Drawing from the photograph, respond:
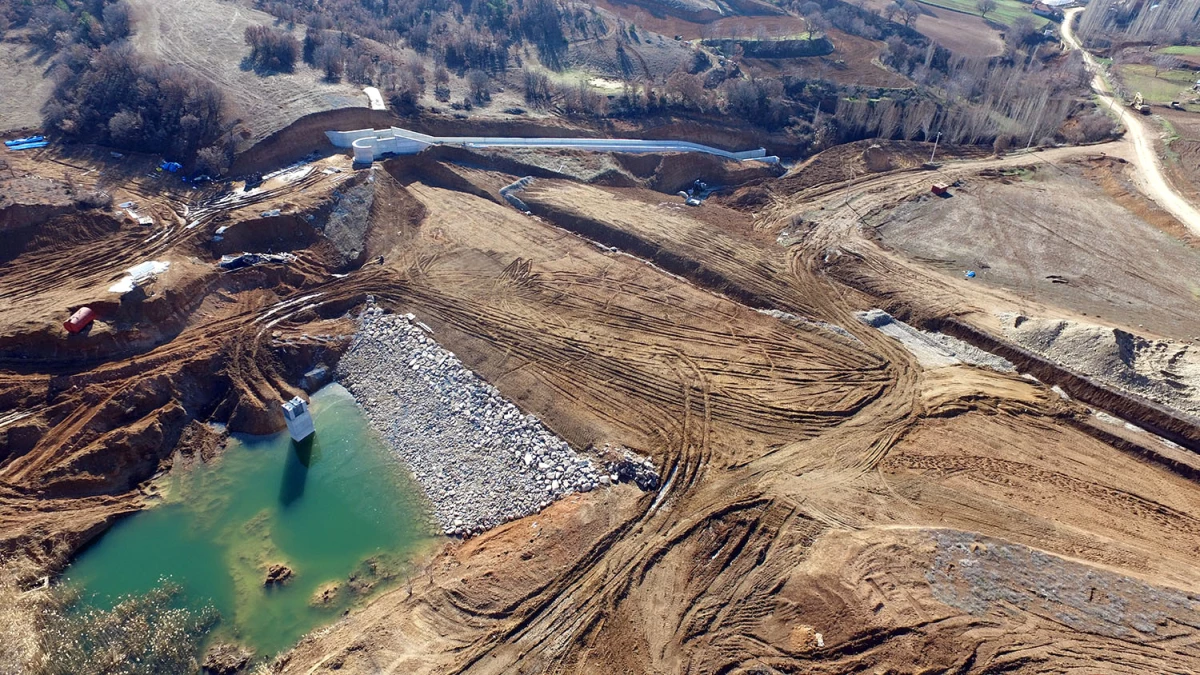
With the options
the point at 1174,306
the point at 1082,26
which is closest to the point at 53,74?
the point at 1174,306

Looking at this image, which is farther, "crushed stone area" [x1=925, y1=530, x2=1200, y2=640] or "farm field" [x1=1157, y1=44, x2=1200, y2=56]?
"farm field" [x1=1157, y1=44, x2=1200, y2=56]

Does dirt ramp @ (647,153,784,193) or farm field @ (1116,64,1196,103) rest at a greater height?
farm field @ (1116,64,1196,103)

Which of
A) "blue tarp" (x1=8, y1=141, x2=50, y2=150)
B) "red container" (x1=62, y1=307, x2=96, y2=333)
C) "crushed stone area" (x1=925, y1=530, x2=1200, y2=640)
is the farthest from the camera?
"blue tarp" (x1=8, y1=141, x2=50, y2=150)

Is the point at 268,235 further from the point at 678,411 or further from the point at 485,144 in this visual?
the point at 678,411

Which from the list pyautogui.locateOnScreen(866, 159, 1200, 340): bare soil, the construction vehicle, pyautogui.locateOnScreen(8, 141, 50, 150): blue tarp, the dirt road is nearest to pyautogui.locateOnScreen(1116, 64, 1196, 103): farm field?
the construction vehicle

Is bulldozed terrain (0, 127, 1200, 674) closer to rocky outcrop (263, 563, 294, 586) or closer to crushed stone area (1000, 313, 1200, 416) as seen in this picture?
crushed stone area (1000, 313, 1200, 416)
